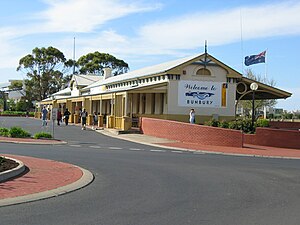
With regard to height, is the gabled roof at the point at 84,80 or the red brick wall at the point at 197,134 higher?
the gabled roof at the point at 84,80

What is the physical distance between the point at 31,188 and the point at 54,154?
7.61m

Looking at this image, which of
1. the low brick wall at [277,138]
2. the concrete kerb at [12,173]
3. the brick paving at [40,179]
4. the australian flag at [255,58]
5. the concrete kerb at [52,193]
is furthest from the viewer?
the australian flag at [255,58]

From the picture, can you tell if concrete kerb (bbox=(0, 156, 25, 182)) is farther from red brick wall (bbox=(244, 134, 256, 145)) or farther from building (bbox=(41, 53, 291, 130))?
building (bbox=(41, 53, 291, 130))

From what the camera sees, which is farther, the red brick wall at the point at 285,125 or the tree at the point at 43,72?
the tree at the point at 43,72

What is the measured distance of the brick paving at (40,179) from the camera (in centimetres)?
946

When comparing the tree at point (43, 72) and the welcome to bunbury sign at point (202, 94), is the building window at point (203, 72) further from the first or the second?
the tree at point (43, 72)

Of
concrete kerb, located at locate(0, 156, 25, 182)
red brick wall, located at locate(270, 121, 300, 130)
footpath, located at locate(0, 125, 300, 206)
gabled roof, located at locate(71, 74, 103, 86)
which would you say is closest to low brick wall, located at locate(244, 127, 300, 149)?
red brick wall, located at locate(270, 121, 300, 130)

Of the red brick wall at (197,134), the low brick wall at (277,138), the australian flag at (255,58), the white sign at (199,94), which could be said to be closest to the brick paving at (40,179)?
the red brick wall at (197,134)

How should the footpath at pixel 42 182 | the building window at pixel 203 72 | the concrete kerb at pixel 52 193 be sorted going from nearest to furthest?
the concrete kerb at pixel 52 193
the footpath at pixel 42 182
the building window at pixel 203 72

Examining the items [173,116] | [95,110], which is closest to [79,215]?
[173,116]

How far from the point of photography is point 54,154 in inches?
682

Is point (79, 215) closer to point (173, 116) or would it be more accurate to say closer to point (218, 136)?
point (218, 136)

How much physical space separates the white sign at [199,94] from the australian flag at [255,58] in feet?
19.0

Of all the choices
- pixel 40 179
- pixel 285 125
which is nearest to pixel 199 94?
pixel 285 125
